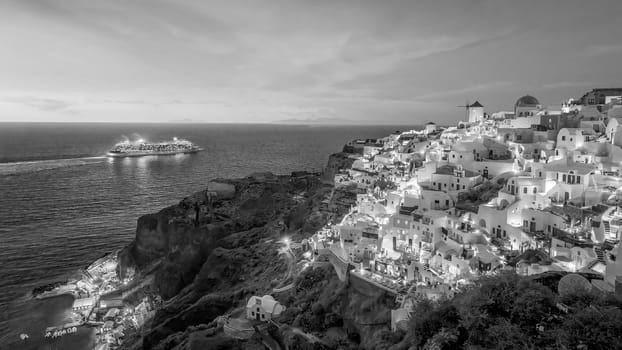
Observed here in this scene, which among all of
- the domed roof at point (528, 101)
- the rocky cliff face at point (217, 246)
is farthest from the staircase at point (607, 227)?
the domed roof at point (528, 101)

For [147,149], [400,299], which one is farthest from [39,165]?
[400,299]

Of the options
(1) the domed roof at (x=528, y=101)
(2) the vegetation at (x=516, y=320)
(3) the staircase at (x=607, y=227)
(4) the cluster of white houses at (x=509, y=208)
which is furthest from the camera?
(1) the domed roof at (x=528, y=101)

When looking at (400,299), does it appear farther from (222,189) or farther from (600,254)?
(222,189)

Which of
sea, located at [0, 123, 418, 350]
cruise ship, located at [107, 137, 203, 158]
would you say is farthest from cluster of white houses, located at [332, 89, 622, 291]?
cruise ship, located at [107, 137, 203, 158]

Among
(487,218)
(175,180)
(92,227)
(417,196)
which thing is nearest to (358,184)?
(417,196)

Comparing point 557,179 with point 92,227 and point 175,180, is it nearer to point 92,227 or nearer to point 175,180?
point 92,227

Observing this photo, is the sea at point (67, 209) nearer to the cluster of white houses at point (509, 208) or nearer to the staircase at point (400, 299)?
the staircase at point (400, 299)
